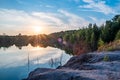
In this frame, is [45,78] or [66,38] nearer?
[45,78]

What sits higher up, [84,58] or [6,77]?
[84,58]

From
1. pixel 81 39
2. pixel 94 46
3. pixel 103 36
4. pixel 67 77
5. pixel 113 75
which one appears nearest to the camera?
pixel 67 77

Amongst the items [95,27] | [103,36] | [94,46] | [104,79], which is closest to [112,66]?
[104,79]

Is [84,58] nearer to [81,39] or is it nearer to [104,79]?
[104,79]

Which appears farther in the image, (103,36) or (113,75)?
(103,36)

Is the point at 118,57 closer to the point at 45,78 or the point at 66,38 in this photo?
the point at 45,78

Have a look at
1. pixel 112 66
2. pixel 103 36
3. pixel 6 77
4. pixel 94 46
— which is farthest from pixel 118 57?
pixel 94 46

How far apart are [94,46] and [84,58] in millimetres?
65820

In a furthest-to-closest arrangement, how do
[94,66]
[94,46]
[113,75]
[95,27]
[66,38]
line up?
[66,38]
[95,27]
[94,46]
[94,66]
[113,75]

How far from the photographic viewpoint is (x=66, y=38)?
159375 millimetres

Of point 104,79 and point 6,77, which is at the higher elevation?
point 104,79

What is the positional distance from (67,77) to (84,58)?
12340mm

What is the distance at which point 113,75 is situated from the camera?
15.2 metres

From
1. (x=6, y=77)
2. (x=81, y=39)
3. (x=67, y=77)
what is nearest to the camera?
(x=67, y=77)
